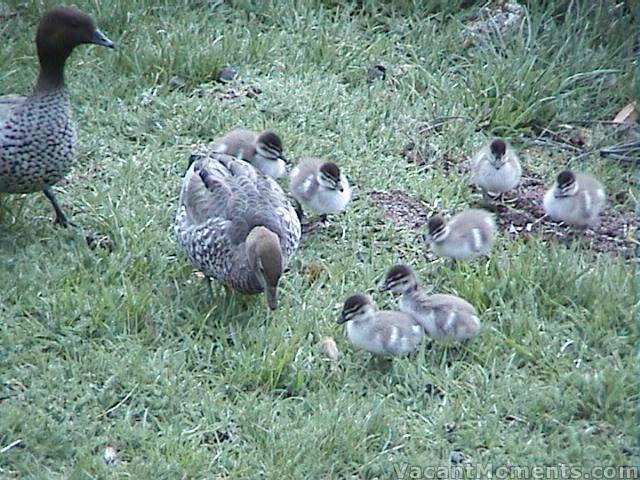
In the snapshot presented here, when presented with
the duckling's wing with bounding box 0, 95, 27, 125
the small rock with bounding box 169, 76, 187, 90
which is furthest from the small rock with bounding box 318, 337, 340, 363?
the small rock with bounding box 169, 76, 187, 90

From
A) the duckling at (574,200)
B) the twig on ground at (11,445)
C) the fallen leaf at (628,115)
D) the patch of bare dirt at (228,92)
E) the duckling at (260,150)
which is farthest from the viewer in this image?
the patch of bare dirt at (228,92)

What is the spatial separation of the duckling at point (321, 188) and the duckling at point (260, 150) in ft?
0.65

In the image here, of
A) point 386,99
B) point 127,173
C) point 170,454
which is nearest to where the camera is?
point 170,454

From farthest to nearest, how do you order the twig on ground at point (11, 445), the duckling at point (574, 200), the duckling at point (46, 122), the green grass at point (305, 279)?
the duckling at point (574, 200), the duckling at point (46, 122), the green grass at point (305, 279), the twig on ground at point (11, 445)

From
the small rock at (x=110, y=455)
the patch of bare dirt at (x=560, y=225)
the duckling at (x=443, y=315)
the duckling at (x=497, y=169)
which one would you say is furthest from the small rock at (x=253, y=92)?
the small rock at (x=110, y=455)

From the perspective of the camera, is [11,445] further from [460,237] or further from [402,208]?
[402,208]

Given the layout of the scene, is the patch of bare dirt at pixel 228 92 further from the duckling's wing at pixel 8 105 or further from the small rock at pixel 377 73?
the duckling's wing at pixel 8 105

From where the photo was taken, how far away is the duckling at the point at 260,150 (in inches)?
283

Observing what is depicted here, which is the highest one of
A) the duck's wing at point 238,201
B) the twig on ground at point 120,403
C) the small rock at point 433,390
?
the duck's wing at point 238,201

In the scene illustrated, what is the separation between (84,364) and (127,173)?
1.81 metres

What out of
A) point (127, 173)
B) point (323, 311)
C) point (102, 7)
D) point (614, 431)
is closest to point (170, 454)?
point (323, 311)

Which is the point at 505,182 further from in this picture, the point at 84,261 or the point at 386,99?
the point at 84,261

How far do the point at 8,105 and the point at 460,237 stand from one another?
2.37 metres

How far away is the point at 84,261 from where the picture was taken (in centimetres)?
662
